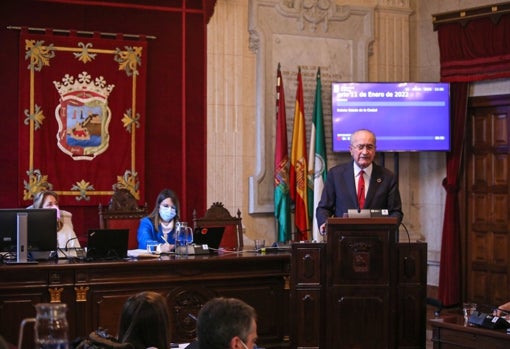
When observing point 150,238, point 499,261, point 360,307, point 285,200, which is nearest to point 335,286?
point 360,307

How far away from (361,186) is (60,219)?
2.67 m

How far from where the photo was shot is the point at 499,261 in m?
9.11

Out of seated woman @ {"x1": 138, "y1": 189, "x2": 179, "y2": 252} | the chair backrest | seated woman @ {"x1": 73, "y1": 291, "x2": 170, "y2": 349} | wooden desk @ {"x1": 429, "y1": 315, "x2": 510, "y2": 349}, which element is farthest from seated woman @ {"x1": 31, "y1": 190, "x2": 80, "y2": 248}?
seated woman @ {"x1": 73, "y1": 291, "x2": 170, "y2": 349}

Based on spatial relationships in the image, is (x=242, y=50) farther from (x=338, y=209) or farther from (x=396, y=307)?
(x=396, y=307)

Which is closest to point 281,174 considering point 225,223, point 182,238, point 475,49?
point 225,223

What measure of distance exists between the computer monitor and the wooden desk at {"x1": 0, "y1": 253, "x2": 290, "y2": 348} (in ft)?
0.50

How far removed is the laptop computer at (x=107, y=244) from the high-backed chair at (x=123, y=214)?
3.81 feet

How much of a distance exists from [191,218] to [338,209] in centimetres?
296

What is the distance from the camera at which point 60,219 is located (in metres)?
7.20

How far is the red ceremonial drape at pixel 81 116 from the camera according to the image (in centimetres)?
813

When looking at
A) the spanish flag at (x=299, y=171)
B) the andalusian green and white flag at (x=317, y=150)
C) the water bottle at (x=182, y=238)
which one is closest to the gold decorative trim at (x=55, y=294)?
the water bottle at (x=182, y=238)

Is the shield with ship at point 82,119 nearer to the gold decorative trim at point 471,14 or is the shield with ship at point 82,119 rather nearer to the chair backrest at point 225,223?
the chair backrest at point 225,223

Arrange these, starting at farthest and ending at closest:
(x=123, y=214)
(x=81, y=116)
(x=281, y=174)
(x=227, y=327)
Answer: (x=281, y=174), (x=81, y=116), (x=123, y=214), (x=227, y=327)

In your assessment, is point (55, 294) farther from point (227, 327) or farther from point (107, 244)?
point (227, 327)
